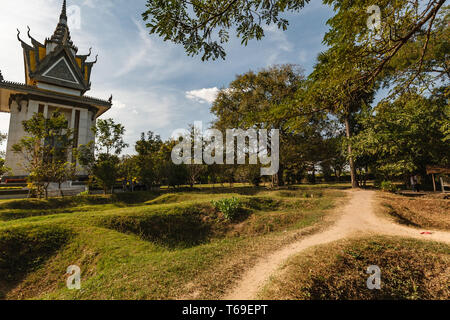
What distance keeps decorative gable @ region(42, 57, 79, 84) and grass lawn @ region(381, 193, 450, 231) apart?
126 feet

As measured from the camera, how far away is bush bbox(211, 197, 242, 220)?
956 centimetres

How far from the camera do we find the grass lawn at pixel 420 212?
861cm

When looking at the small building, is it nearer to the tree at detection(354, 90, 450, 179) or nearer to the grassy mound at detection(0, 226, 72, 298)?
the grassy mound at detection(0, 226, 72, 298)

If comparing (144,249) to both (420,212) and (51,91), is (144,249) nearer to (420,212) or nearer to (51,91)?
(420,212)

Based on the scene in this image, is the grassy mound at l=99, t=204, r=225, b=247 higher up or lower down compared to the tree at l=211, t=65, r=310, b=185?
→ lower down

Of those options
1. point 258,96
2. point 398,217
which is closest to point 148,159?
point 258,96

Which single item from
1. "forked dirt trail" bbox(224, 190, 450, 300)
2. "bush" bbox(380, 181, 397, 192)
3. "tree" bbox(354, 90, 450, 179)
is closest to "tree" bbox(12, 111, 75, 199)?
"forked dirt trail" bbox(224, 190, 450, 300)

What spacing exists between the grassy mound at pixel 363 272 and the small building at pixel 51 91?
29921mm

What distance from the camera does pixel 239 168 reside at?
23156 mm

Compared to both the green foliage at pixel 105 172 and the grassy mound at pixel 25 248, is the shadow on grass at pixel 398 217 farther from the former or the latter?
the green foliage at pixel 105 172

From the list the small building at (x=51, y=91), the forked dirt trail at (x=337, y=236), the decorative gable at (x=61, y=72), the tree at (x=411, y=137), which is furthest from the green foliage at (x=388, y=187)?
the decorative gable at (x=61, y=72)

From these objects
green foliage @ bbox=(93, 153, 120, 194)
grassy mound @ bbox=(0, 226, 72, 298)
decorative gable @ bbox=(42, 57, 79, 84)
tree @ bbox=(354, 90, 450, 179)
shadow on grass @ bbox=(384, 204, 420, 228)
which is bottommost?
grassy mound @ bbox=(0, 226, 72, 298)

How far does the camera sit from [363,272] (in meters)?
4.26

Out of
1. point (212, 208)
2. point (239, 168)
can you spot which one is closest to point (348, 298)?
point (212, 208)
